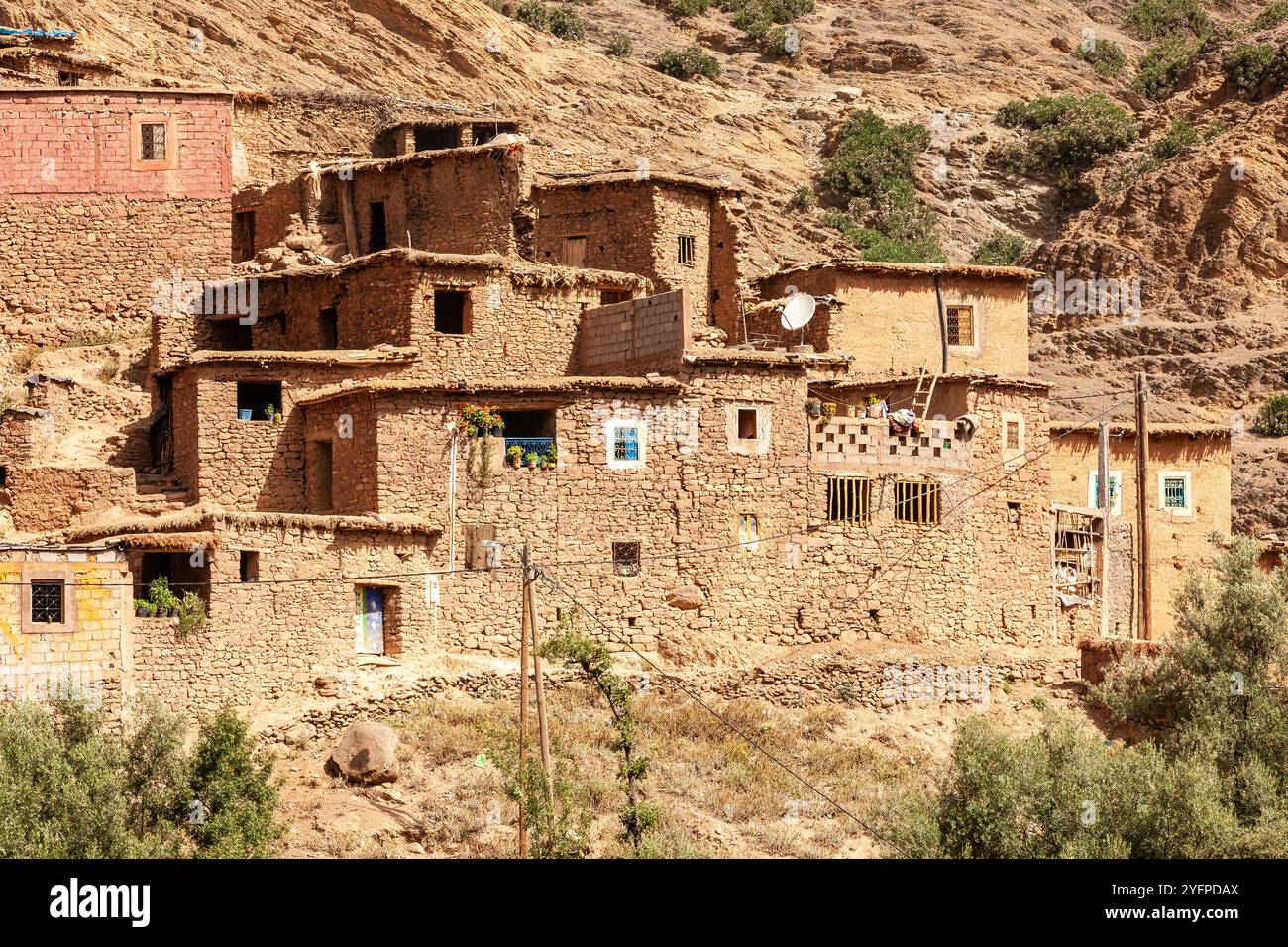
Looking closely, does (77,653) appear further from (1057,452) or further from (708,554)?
(1057,452)

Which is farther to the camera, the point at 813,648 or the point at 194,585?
the point at 813,648

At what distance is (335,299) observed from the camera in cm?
3694

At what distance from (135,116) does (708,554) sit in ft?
47.5

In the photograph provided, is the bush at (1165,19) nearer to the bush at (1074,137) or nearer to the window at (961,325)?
the bush at (1074,137)

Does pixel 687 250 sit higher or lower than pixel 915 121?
lower

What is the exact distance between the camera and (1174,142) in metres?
58.6

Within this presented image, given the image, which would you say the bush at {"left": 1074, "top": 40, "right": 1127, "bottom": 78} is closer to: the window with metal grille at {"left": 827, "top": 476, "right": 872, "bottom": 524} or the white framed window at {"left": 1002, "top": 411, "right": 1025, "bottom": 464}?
the white framed window at {"left": 1002, "top": 411, "right": 1025, "bottom": 464}

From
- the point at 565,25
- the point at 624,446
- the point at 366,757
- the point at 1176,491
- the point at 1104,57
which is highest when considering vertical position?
the point at 565,25

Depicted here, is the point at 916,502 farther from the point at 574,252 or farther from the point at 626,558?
the point at 574,252

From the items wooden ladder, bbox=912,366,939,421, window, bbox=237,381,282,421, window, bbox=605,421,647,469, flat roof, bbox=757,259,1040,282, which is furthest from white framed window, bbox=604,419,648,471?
flat roof, bbox=757,259,1040,282

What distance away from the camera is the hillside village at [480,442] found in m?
29.9

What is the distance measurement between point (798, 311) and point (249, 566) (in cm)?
1150

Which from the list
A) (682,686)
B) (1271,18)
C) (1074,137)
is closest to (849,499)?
(682,686)

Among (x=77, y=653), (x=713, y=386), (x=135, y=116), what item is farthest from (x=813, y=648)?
(x=135, y=116)
